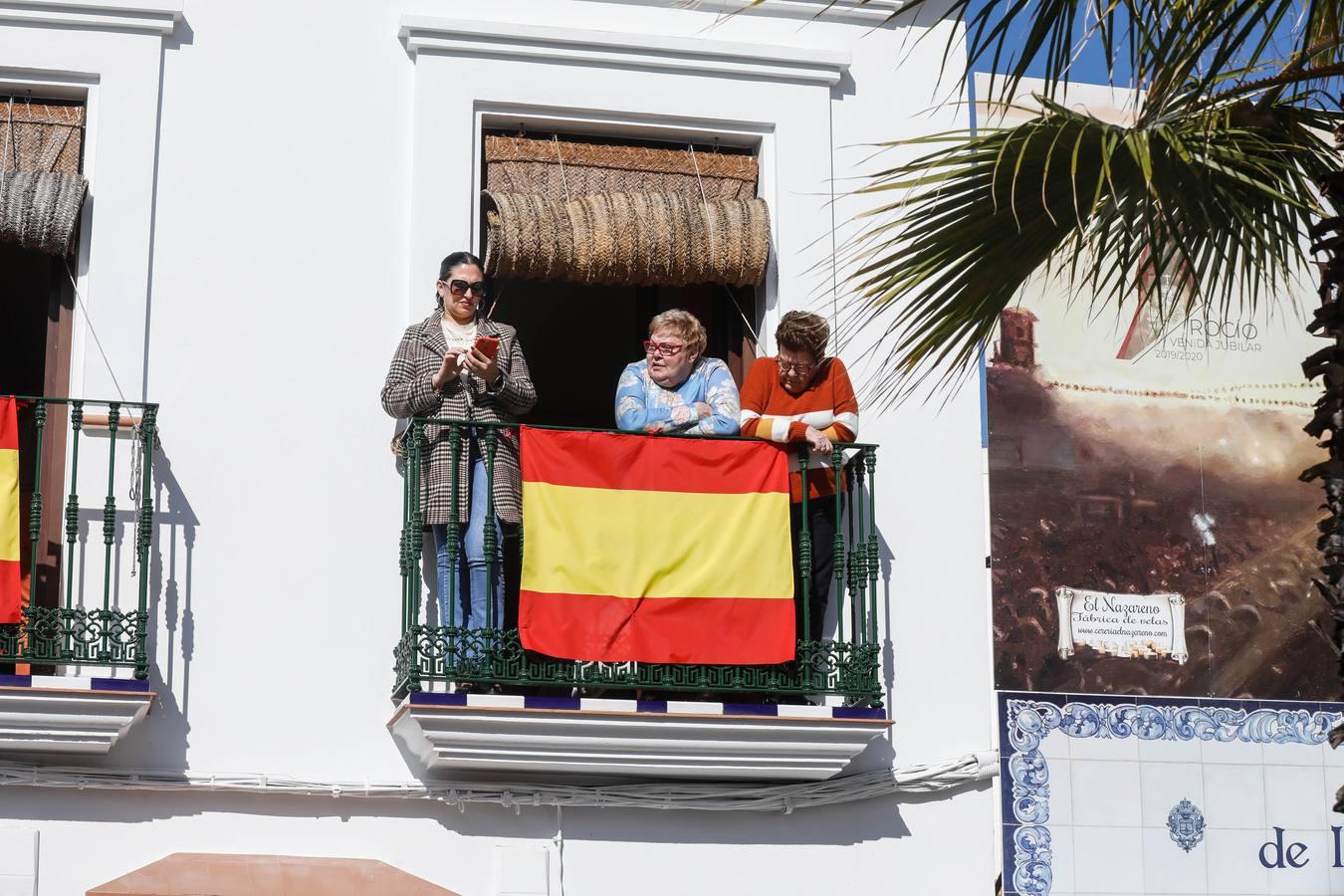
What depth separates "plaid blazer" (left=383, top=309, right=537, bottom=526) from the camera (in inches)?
342

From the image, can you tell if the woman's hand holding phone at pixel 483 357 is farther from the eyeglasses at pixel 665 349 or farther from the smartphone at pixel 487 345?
the eyeglasses at pixel 665 349

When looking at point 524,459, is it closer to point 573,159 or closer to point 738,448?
point 738,448

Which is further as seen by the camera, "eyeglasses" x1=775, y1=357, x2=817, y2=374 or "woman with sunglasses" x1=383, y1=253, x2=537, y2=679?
"eyeglasses" x1=775, y1=357, x2=817, y2=374

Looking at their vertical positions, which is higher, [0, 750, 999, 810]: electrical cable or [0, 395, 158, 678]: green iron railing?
[0, 395, 158, 678]: green iron railing

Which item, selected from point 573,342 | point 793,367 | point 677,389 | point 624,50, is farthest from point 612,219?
point 573,342

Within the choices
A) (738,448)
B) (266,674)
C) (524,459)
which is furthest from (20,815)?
(738,448)

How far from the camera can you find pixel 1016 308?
561 inches

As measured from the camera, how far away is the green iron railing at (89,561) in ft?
27.1

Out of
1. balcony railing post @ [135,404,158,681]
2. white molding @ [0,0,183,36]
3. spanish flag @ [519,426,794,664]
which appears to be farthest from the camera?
white molding @ [0,0,183,36]

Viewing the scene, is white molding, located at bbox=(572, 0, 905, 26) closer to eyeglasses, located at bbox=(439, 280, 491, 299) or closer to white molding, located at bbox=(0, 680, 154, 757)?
eyeglasses, located at bbox=(439, 280, 491, 299)

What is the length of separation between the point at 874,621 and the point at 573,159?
8.24 feet

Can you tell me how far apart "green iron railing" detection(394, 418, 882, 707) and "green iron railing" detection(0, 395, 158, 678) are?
1.03 m

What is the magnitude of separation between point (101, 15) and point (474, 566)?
9.57 feet

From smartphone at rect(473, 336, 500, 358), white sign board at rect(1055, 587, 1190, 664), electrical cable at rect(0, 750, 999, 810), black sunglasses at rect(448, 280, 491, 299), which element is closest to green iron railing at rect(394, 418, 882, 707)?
smartphone at rect(473, 336, 500, 358)
